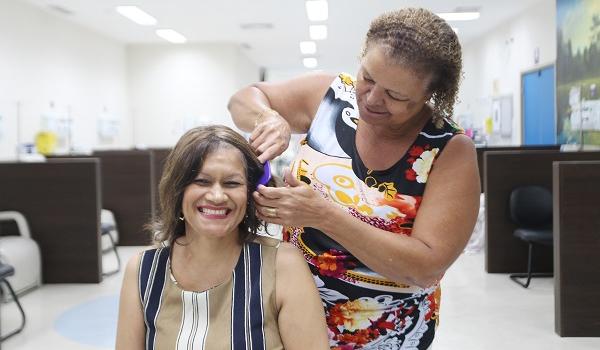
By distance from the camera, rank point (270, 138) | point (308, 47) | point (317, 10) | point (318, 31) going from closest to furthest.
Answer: point (270, 138), point (317, 10), point (318, 31), point (308, 47)

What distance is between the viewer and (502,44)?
9.68 metres

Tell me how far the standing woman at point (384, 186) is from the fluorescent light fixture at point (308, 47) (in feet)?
34.2

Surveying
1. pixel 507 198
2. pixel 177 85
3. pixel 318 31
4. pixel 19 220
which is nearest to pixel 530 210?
pixel 507 198

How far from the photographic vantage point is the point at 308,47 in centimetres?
1215

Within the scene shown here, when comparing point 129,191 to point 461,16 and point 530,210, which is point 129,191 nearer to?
point 530,210

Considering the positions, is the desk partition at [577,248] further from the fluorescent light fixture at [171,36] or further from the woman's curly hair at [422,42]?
the fluorescent light fixture at [171,36]

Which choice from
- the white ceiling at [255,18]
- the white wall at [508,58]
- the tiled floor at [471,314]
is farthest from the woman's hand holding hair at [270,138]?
the white wall at [508,58]

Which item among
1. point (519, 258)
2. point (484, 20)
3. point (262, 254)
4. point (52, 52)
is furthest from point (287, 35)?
point (262, 254)

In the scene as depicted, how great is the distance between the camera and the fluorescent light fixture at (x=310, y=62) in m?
14.2

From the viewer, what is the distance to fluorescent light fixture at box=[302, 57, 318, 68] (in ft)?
46.7

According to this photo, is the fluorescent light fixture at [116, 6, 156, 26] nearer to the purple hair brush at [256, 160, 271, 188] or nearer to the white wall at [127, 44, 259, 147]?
the white wall at [127, 44, 259, 147]

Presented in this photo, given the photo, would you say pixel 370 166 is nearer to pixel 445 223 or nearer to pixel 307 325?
pixel 445 223

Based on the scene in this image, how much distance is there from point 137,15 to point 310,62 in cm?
680

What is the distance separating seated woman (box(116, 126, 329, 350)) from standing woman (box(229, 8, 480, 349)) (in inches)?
2.8
